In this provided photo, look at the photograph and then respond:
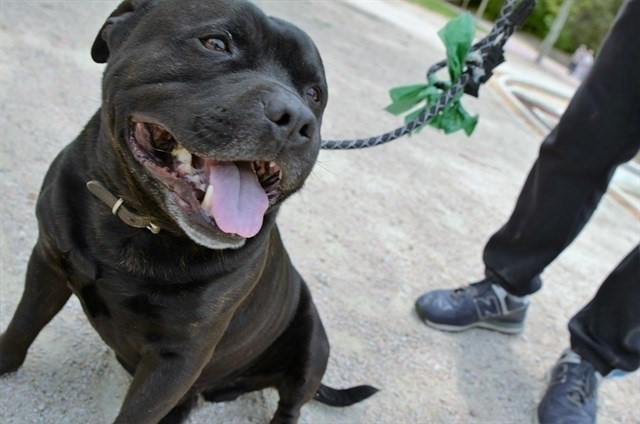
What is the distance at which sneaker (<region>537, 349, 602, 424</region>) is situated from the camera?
2963 millimetres

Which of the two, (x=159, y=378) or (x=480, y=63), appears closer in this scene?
(x=159, y=378)

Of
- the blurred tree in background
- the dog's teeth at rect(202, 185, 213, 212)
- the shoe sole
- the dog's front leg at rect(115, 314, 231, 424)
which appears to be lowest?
the blurred tree in background

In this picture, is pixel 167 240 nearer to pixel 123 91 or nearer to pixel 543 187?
pixel 123 91

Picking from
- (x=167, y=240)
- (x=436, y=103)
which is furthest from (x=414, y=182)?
(x=167, y=240)

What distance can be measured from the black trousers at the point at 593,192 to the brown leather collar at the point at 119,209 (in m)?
1.96

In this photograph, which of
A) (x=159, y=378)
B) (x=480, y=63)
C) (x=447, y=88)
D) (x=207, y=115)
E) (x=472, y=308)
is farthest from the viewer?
(x=472, y=308)

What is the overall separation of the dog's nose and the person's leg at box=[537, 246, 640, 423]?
181 centimetres


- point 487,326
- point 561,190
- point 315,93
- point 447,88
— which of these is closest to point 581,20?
point 487,326

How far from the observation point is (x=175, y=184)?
171 centimetres

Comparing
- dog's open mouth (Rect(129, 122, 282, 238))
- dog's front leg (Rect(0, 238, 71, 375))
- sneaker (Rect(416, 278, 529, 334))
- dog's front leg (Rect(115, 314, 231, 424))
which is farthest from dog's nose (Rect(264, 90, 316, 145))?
sneaker (Rect(416, 278, 529, 334))

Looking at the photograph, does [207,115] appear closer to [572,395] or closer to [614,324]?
[614,324]

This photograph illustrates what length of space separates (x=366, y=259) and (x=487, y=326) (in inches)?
30.7

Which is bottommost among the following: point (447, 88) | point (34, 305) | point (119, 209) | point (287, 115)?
point (34, 305)

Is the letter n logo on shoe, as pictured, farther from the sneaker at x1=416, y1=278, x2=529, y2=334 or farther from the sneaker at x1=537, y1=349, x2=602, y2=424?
the sneaker at x1=537, y1=349, x2=602, y2=424
